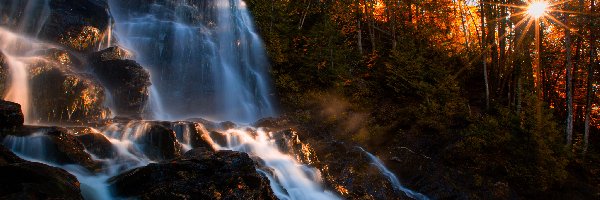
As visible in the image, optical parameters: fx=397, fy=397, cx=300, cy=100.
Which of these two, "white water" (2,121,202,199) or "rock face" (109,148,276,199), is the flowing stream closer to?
"white water" (2,121,202,199)

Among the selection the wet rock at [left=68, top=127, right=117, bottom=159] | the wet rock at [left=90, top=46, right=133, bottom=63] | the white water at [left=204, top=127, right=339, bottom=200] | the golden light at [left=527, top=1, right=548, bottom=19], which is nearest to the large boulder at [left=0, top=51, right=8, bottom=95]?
the wet rock at [left=68, top=127, right=117, bottom=159]

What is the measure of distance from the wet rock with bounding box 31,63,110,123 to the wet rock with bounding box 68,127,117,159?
7.65 ft

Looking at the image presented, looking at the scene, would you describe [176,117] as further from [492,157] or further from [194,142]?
[492,157]

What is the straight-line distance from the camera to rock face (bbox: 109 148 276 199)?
285 inches

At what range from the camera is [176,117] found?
17.7 m

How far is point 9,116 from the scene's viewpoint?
9.02 meters

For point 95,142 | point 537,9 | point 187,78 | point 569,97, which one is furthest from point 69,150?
point 537,9

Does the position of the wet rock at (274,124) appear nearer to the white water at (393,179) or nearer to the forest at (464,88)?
the forest at (464,88)

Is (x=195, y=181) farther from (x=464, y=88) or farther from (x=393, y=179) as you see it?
(x=464, y=88)

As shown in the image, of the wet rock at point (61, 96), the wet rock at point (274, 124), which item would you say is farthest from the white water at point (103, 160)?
the wet rock at point (274, 124)

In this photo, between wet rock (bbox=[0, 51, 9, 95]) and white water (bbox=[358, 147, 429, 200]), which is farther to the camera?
white water (bbox=[358, 147, 429, 200])

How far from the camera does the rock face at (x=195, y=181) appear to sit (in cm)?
725

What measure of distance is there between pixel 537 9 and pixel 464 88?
15.6 ft

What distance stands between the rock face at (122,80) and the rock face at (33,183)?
8.23 m
